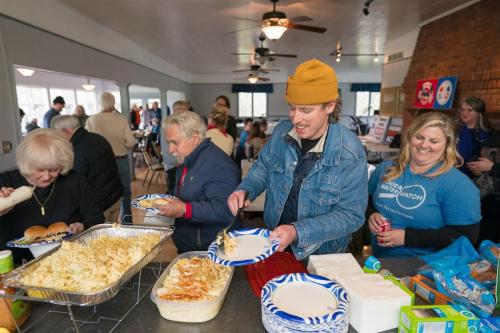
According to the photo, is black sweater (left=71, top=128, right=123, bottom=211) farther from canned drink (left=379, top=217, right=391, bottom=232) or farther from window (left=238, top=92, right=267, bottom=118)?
window (left=238, top=92, right=267, bottom=118)

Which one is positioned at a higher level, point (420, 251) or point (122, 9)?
point (122, 9)

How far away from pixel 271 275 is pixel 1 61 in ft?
10.8

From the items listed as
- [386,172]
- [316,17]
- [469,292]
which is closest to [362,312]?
[469,292]

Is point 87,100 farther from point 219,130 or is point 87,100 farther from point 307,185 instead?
point 307,185

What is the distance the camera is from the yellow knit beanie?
118 centimetres

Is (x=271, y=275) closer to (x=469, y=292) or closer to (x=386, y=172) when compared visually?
(x=469, y=292)

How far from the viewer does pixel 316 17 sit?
4.75m

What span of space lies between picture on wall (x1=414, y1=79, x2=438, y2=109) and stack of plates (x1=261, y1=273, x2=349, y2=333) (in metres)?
5.01

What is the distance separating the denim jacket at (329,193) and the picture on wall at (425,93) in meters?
4.46

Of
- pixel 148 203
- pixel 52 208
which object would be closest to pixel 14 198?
pixel 52 208

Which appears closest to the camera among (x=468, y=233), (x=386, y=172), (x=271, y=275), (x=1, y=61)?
(x=271, y=275)

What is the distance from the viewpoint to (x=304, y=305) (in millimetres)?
879

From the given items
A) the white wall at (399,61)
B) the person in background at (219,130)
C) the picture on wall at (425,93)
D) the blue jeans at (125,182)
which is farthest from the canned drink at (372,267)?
the white wall at (399,61)

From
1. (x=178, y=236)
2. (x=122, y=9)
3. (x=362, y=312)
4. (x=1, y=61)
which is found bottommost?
(x=178, y=236)
